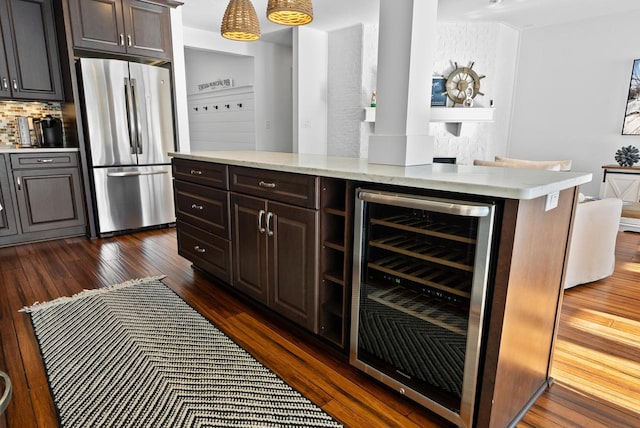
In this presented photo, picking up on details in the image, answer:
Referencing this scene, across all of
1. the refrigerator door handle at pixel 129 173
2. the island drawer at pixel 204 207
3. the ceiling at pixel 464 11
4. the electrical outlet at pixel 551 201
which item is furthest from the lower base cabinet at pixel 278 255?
the ceiling at pixel 464 11

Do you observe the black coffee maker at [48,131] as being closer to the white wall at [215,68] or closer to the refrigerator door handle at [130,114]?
the refrigerator door handle at [130,114]

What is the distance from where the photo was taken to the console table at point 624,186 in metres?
4.52

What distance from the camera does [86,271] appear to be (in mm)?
2945

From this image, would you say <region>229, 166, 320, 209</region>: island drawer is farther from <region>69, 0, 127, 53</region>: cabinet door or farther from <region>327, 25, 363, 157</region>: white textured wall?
<region>327, 25, 363, 157</region>: white textured wall

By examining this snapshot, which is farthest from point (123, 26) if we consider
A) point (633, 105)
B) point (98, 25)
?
point (633, 105)

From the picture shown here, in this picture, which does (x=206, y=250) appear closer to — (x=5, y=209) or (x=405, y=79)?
(x=405, y=79)

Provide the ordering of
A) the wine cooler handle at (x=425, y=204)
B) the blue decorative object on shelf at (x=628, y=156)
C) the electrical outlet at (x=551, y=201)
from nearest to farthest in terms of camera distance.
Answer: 1. the wine cooler handle at (x=425, y=204)
2. the electrical outlet at (x=551, y=201)
3. the blue decorative object on shelf at (x=628, y=156)

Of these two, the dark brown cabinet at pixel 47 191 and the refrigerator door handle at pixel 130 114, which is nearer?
the dark brown cabinet at pixel 47 191

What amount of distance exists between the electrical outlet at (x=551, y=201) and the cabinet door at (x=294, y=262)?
2.93ft

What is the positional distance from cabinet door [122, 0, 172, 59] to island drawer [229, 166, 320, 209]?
260 centimetres

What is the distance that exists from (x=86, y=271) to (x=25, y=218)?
126 centimetres

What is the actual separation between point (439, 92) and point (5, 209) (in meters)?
5.44

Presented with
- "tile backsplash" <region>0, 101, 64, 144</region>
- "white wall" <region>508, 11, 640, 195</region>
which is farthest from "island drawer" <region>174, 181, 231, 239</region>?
"white wall" <region>508, 11, 640, 195</region>

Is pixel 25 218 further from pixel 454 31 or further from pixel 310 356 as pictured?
pixel 454 31
